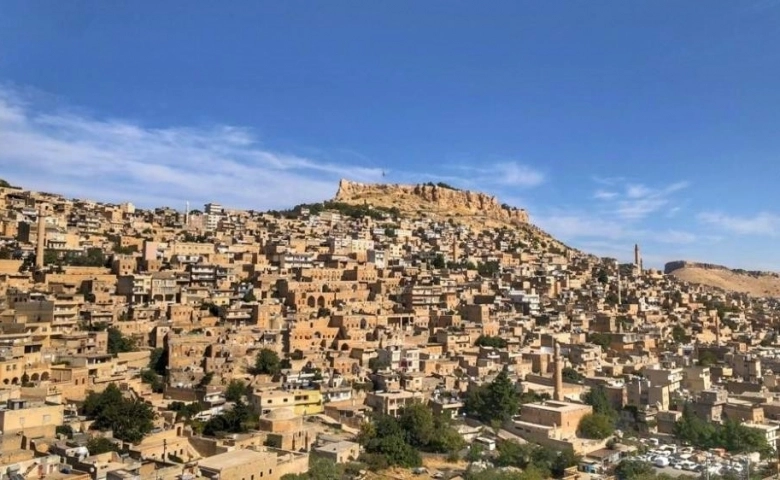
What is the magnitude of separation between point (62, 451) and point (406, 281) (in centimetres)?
2745

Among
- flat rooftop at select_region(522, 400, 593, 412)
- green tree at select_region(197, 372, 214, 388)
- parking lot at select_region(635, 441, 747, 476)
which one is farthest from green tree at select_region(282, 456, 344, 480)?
parking lot at select_region(635, 441, 747, 476)

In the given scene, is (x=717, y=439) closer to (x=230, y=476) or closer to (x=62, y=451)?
(x=230, y=476)

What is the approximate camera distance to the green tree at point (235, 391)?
922 inches

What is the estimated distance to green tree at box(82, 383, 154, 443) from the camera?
1878cm

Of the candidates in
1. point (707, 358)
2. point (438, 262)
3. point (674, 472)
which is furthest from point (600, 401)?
point (438, 262)

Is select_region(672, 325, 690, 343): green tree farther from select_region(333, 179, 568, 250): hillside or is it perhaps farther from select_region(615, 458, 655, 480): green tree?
select_region(333, 179, 568, 250): hillside

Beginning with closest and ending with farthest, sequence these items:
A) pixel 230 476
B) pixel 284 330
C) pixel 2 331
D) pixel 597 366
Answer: pixel 230 476, pixel 2 331, pixel 284 330, pixel 597 366

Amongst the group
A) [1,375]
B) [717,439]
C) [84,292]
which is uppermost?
[84,292]

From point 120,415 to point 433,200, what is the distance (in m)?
71.9

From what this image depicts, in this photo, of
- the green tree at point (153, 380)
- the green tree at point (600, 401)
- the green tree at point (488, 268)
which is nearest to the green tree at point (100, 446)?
the green tree at point (153, 380)

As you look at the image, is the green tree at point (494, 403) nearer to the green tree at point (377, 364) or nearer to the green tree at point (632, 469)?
A: the green tree at point (377, 364)

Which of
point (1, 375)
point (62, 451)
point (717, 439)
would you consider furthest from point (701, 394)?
point (1, 375)

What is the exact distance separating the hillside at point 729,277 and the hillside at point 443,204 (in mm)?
33141

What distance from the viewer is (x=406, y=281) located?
141 feet
